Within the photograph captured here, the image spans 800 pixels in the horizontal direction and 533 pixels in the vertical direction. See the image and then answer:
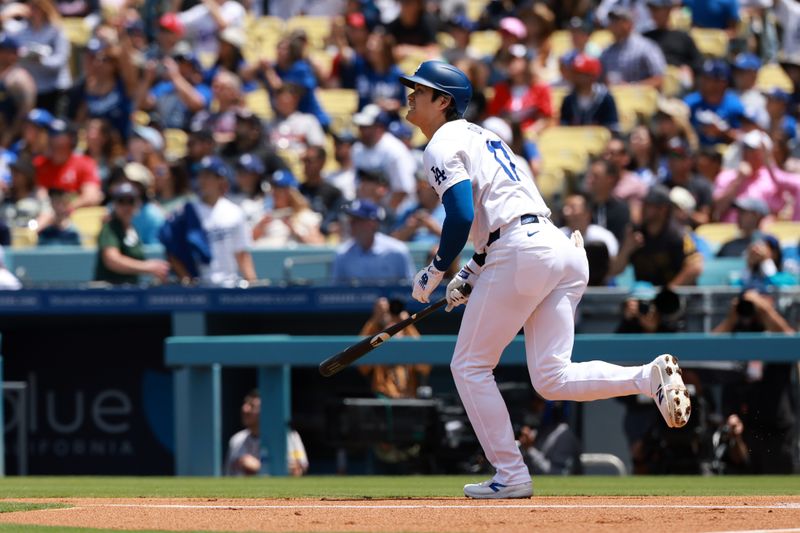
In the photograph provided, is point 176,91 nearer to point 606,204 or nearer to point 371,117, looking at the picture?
point 371,117

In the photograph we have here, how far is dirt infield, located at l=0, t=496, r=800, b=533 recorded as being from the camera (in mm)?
5375

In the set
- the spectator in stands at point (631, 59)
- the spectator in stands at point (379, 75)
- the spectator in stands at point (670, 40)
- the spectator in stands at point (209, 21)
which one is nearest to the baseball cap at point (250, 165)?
the spectator in stands at point (379, 75)

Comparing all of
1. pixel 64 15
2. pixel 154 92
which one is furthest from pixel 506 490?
pixel 64 15

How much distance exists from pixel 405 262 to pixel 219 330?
58.9 inches

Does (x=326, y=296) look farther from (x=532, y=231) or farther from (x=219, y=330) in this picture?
(x=532, y=231)

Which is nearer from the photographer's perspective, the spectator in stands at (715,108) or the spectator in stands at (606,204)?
the spectator in stands at (606,204)

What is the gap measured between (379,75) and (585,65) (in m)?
2.50

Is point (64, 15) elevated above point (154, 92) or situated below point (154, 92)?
above

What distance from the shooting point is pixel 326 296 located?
10906mm

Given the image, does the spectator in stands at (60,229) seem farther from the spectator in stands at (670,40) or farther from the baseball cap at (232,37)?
the spectator in stands at (670,40)

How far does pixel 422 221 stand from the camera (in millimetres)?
12070

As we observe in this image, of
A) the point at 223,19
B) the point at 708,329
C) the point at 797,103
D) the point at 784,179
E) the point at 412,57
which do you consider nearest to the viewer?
the point at 708,329

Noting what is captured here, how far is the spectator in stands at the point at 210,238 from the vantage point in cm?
1151

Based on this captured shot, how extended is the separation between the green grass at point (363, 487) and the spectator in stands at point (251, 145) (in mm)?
4984
